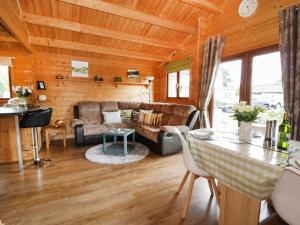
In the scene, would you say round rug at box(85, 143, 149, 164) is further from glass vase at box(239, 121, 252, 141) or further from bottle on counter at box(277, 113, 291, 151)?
bottle on counter at box(277, 113, 291, 151)

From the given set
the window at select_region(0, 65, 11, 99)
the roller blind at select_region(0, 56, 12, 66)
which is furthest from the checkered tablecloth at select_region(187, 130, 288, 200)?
the window at select_region(0, 65, 11, 99)

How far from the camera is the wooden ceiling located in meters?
2.91

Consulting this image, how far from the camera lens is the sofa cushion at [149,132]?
3.50 m

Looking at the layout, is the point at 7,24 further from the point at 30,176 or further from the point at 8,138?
the point at 30,176

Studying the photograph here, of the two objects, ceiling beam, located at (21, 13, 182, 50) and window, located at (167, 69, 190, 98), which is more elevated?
ceiling beam, located at (21, 13, 182, 50)

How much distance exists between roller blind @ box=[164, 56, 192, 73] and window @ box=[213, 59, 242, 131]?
924 mm

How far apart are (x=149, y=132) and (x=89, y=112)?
1880 millimetres

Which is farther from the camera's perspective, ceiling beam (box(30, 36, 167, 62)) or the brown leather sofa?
ceiling beam (box(30, 36, 167, 62))

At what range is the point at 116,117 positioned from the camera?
459 cm

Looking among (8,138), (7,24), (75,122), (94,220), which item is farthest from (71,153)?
(7,24)

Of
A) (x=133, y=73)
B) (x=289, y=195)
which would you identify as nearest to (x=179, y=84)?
(x=133, y=73)

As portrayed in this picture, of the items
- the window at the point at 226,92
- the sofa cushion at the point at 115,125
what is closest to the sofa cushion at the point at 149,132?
the sofa cushion at the point at 115,125

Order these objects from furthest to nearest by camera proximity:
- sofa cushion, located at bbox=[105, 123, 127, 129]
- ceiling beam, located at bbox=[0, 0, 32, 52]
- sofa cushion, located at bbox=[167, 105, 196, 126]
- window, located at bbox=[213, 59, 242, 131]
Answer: sofa cushion, located at bbox=[105, 123, 127, 129] < sofa cushion, located at bbox=[167, 105, 196, 126] < window, located at bbox=[213, 59, 242, 131] < ceiling beam, located at bbox=[0, 0, 32, 52]

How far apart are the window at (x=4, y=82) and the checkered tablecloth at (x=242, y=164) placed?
4.53 m
